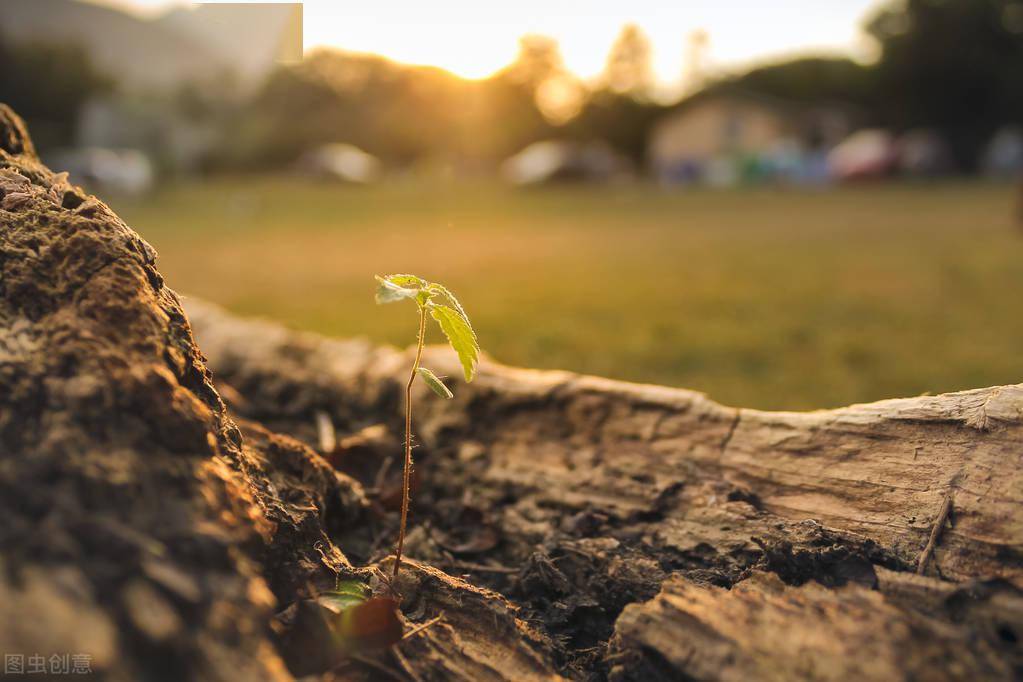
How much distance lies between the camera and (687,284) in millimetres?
8219

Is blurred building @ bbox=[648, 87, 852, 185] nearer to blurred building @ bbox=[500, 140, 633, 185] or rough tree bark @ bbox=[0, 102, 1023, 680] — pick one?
blurred building @ bbox=[500, 140, 633, 185]

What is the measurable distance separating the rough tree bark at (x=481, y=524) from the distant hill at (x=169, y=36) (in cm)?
71

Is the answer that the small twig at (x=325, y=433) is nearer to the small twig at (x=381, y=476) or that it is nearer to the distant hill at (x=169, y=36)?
the small twig at (x=381, y=476)

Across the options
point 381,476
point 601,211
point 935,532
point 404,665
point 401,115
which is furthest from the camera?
point 401,115

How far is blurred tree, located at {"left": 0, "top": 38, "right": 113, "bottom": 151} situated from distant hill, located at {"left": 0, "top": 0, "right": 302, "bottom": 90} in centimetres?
99

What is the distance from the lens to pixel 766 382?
447cm

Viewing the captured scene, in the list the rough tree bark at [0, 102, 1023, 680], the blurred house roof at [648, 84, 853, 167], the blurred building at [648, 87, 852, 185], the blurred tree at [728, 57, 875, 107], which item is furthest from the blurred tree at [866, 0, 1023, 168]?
the rough tree bark at [0, 102, 1023, 680]

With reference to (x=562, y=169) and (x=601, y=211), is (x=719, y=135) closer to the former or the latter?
(x=562, y=169)

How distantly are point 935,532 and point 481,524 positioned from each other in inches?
40.8

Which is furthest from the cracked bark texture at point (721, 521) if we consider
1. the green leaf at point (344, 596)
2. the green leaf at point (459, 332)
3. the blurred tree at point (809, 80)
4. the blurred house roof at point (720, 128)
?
the blurred tree at point (809, 80)

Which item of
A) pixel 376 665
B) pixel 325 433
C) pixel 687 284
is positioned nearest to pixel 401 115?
pixel 687 284

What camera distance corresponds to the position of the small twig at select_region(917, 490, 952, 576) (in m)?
1.44

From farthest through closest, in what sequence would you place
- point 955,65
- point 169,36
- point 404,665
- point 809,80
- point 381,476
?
point 809,80 < point 169,36 < point 955,65 < point 381,476 < point 404,665

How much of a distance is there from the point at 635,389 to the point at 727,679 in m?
1.18
